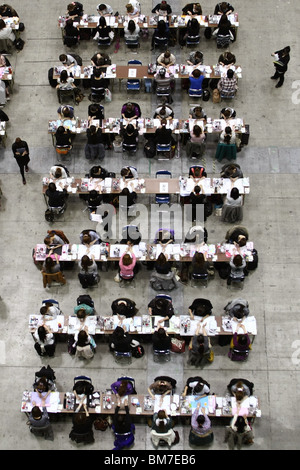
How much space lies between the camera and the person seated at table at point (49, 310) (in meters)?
18.1

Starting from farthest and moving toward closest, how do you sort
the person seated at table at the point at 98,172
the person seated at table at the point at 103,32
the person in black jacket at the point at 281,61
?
the person seated at table at the point at 103,32
the person in black jacket at the point at 281,61
the person seated at table at the point at 98,172

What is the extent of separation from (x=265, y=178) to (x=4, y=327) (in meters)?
8.32

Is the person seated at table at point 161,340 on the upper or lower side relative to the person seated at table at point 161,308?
lower

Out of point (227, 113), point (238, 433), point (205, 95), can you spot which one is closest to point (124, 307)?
point (238, 433)

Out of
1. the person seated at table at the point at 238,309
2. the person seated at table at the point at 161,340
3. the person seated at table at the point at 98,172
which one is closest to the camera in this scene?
the person seated at table at the point at 161,340

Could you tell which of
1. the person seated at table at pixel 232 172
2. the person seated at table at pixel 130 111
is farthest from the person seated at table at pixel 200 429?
the person seated at table at pixel 130 111

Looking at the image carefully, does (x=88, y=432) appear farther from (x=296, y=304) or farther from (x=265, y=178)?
(x=265, y=178)

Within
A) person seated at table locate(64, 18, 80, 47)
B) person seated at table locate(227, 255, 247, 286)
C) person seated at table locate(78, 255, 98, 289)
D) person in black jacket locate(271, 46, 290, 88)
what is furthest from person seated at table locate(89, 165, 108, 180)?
person in black jacket locate(271, 46, 290, 88)

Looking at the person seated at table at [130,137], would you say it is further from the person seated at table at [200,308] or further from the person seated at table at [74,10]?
the person seated at table at [200,308]

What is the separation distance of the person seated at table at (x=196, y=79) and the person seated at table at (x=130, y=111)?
1893 mm

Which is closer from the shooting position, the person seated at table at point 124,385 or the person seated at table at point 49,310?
the person seated at table at point 124,385

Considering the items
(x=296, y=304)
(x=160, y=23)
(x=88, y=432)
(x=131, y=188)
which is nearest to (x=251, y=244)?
(x=296, y=304)
